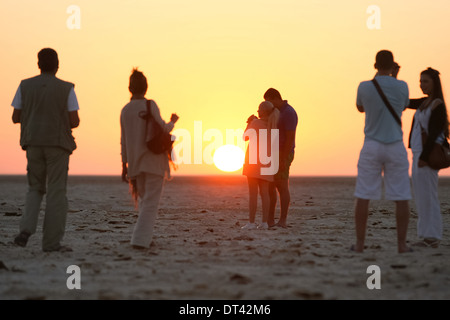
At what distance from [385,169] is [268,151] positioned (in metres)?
3.24

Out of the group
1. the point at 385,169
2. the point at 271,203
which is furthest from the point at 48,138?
the point at 271,203

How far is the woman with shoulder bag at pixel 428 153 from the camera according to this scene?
26.6 ft

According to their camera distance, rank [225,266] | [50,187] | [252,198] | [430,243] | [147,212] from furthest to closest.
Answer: [252,198]
[430,243]
[147,212]
[50,187]
[225,266]

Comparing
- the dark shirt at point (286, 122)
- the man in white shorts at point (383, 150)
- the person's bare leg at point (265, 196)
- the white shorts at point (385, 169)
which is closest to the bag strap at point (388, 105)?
the man in white shorts at point (383, 150)

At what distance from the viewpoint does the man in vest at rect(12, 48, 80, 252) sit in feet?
26.0

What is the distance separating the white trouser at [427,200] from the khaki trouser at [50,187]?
4.19m

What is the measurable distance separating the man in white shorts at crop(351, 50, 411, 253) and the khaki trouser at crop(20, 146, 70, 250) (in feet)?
11.3

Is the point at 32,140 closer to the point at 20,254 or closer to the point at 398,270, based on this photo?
the point at 20,254

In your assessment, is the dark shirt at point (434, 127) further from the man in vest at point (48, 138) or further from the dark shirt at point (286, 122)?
the man in vest at point (48, 138)

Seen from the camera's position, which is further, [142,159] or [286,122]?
[286,122]

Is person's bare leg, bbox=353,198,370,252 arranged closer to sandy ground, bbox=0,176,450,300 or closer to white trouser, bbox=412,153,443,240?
sandy ground, bbox=0,176,450,300

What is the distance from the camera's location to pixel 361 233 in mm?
7766

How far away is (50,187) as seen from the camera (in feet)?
26.2

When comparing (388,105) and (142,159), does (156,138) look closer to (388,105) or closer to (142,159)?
(142,159)
